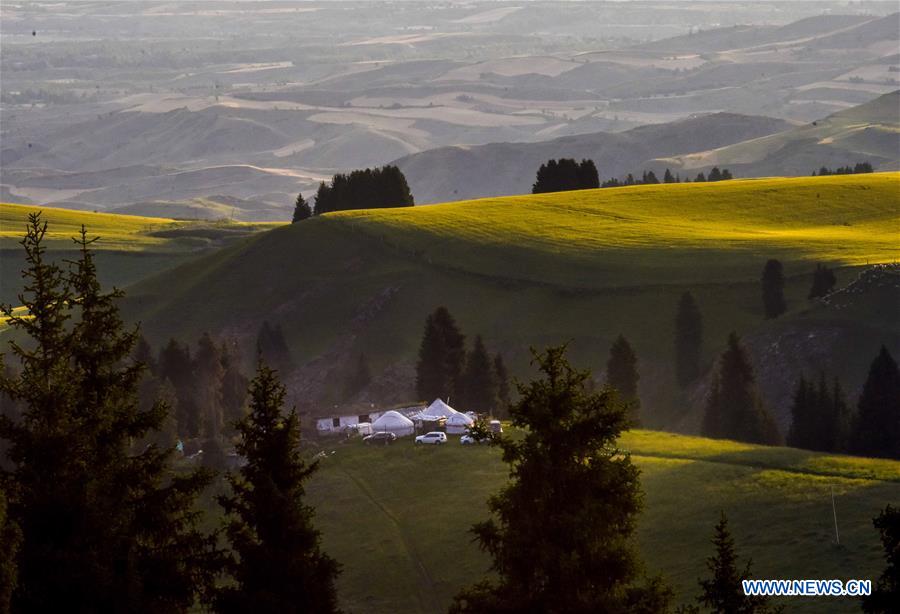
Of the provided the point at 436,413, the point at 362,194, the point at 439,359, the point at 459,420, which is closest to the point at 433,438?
the point at 459,420

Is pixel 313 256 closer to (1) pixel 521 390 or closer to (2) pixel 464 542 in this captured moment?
(2) pixel 464 542

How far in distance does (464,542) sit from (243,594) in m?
33.9

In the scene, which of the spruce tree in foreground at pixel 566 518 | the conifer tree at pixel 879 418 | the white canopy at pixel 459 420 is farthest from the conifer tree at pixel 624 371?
the spruce tree in foreground at pixel 566 518

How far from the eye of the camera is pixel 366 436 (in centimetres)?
9088

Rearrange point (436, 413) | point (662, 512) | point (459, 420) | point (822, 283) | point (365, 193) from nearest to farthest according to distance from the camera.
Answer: point (662, 512) < point (459, 420) < point (436, 413) < point (822, 283) < point (365, 193)

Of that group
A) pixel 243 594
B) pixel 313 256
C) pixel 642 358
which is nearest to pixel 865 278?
pixel 642 358

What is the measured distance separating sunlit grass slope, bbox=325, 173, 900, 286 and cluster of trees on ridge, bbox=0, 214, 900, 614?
100 m

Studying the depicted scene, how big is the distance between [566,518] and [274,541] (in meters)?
7.84

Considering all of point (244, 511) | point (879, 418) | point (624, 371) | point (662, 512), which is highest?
point (244, 511)

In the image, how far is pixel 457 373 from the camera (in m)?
108

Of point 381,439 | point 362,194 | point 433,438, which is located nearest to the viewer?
point 433,438

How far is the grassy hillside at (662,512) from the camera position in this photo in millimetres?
55844

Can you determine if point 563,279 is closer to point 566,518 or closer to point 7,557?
point 566,518

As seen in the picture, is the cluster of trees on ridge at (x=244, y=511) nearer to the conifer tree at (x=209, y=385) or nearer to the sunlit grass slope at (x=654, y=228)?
the conifer tree at (x=209, y=385)
